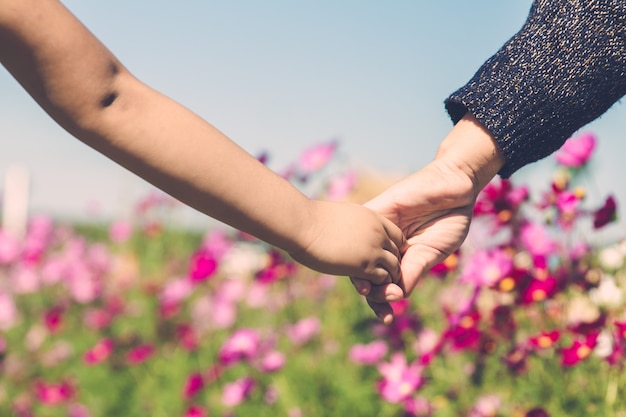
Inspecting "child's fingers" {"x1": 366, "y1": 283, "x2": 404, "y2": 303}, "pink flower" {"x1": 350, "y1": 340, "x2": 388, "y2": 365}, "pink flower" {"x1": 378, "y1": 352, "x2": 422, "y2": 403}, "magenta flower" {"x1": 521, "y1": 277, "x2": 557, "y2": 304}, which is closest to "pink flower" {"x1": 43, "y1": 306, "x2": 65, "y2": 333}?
"pink flower" {"x1": 350, "y1": 340, "x2": 388, "y2": 365}

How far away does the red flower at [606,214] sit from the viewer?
5.75 feet

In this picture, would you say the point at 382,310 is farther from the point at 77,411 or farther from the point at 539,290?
the point at 77,411

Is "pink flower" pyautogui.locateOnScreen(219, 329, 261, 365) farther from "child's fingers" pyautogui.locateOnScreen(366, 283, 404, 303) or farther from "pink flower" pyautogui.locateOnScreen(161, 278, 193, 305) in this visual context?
"child's fingers" pyautogui.locateOnScreen(366, 283, 404, 303)

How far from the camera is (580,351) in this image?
5.20ft

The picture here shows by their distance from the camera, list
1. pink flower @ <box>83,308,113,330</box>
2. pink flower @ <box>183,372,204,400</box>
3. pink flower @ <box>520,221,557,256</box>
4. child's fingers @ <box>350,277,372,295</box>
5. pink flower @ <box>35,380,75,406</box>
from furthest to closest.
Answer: pink flower @ <box>83,308,113,330</box>
pink flower @ <box>35,380,75,406</box>
pink flower @ <box>183,372,204,400</box>
pink flower @ <box>520,221,557,256</box>
child's fingers @ <box>350,277,372,295</box>

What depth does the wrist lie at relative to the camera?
128 cm

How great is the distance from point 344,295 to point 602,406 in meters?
1.50

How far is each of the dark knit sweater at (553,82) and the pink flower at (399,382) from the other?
0.77 metres

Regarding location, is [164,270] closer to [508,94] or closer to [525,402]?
[525,402]

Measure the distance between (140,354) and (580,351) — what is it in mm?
1546

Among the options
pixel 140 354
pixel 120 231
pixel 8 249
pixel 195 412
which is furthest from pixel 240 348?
pixel 120 231

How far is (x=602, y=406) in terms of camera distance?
1709 mm

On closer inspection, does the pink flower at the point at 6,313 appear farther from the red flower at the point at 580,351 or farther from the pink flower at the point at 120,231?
the red flower at the point at 580,351

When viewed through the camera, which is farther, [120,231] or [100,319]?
[120,231]
